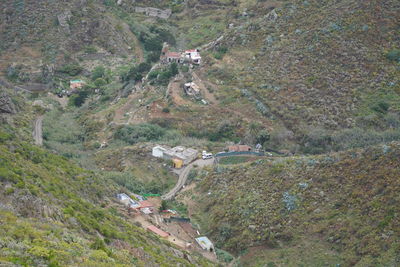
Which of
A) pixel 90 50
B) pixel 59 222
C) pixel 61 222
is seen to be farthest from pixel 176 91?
pixel 59 222

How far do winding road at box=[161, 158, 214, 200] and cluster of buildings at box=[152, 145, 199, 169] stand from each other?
Result: 1.56 ft

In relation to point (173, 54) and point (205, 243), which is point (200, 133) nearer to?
point (173, 54)

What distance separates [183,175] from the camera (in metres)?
43.1

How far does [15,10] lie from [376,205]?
187 feet

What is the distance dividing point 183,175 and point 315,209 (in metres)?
12.5

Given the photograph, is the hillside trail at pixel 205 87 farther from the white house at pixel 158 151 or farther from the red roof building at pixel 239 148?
the white house at pixel 158 151

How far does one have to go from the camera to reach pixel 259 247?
3203 centimetres

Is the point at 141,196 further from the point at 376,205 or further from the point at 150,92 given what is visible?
the point at 150,92

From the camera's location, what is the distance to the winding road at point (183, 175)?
40312mm

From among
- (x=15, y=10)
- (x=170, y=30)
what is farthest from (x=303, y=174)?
(x=15, y=10)

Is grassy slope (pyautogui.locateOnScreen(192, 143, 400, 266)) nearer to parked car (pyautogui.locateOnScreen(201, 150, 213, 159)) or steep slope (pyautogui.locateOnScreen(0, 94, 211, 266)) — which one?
steep slope (pyautogui.locateOnScreen(0, 94, 211, 266))

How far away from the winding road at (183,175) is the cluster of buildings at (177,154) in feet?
1.56

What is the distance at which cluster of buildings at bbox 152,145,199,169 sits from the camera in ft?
145

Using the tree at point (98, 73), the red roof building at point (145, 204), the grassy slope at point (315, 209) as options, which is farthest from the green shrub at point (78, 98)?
the red roof building at point (145, 204)
